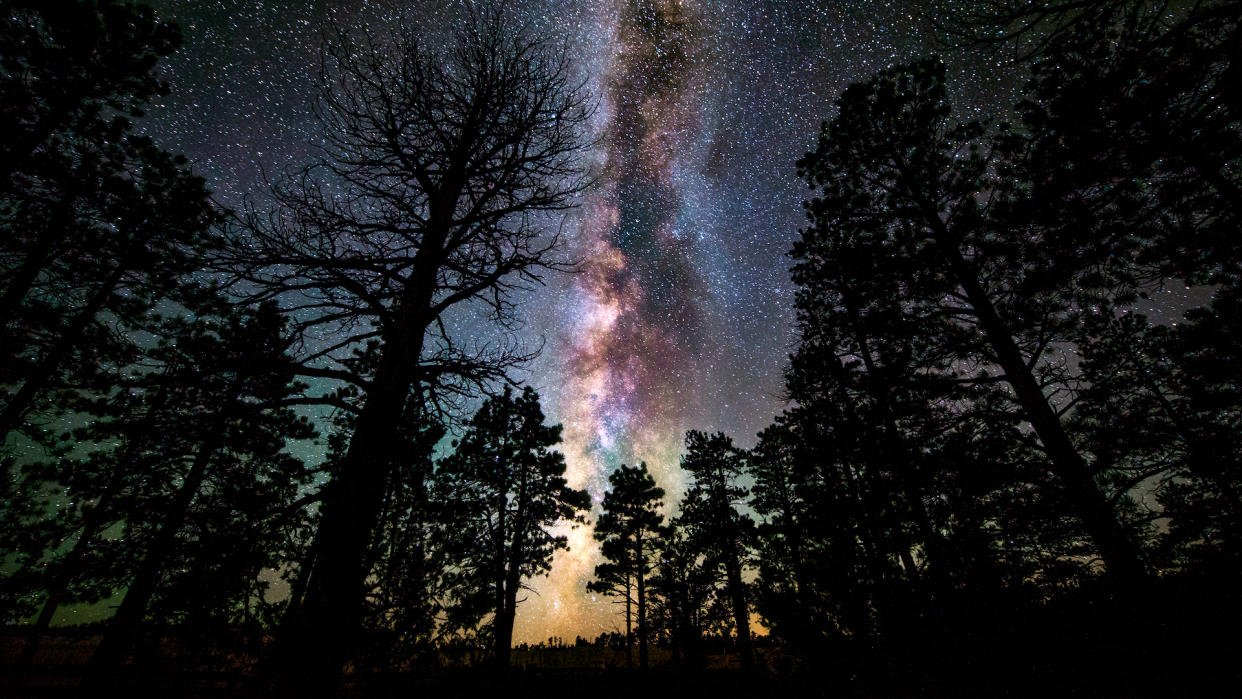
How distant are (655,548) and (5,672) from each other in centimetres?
3037

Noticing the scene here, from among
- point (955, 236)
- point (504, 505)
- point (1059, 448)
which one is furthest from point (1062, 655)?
point (504, 505)

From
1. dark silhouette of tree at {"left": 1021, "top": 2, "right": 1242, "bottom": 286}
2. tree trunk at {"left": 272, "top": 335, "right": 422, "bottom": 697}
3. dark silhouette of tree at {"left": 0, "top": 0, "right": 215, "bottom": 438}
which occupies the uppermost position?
dark silhouette of tree at {"left": 0, "top": 0, "right": 215, "bottom": 438}

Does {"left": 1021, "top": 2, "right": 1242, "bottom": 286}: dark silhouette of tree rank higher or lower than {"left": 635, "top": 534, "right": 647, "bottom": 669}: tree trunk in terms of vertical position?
higher

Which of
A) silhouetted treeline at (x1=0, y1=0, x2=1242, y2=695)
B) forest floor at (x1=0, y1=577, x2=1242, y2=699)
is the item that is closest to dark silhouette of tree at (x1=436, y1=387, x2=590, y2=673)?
silhouetted treeline at (x1=0, y1=0, x2=1242, y2=695)

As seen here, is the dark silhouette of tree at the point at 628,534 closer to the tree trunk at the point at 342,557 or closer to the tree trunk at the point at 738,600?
the tree trunk at the point at 738,600

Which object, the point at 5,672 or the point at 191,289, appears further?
the point at 5,672

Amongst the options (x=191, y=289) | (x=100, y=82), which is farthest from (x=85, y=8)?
(x=191, y=289)

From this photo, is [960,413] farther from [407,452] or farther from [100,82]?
[100,82]

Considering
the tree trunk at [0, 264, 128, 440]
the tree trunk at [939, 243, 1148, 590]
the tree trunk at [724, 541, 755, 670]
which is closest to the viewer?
the tree trunk at [939, 243, 1148, 590]

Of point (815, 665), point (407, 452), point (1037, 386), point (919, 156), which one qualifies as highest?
Answer: point (919, 156)

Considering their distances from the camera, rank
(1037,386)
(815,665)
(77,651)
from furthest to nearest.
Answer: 1. (77,651)
2. (1037,386)
3. (815,665)

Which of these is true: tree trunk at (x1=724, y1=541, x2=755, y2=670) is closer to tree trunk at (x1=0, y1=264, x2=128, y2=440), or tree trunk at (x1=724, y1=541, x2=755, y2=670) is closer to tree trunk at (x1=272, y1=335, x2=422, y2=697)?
tree trunk at (x1=272, y1=335, x2=422, y2=697)

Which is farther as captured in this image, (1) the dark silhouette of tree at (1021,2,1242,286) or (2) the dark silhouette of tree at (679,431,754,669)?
(2) the dark silhouette of tree at (679,431,754,669)

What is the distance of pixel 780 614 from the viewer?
20.6 feet
